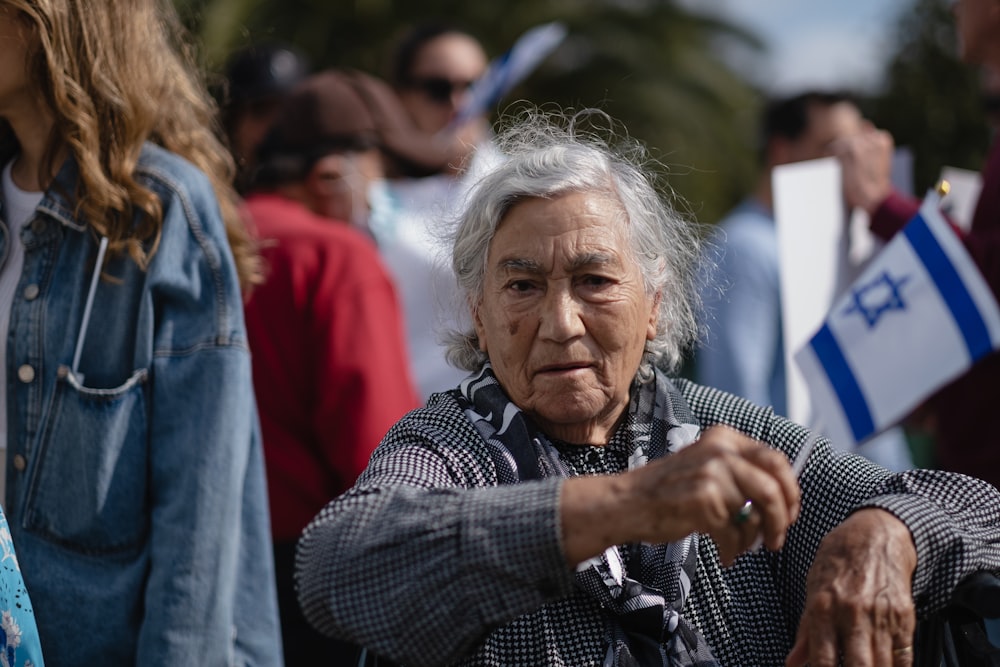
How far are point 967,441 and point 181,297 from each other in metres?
2.34

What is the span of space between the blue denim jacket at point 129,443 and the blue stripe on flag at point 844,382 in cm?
176

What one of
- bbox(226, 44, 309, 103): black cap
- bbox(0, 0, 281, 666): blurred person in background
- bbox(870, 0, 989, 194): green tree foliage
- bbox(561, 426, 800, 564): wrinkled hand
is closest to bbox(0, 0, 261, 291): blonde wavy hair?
bbox(0, 0, 281, 666): blurred person in background

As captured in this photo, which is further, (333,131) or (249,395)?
(333,131)

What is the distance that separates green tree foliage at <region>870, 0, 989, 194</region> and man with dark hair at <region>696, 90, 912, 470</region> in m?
4.54

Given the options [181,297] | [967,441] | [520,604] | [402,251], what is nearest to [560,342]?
[520,604]

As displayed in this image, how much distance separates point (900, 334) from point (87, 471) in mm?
2236

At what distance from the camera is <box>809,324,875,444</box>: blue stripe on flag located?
3480 mm

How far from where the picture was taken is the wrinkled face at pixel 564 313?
2285 mm

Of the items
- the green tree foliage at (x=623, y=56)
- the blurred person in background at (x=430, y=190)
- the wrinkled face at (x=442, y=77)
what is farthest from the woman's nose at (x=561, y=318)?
the green tree foliage at (x=623, y=56)

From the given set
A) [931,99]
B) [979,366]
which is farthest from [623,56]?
[979,366]

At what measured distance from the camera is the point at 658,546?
2.22 meters

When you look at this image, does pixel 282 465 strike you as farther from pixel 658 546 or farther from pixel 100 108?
pixel 658 546

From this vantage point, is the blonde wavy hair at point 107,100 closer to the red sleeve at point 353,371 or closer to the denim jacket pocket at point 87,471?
the denim jacket pocket at point 87,471

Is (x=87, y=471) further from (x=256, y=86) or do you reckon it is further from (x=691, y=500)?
(x=256, y=86)
